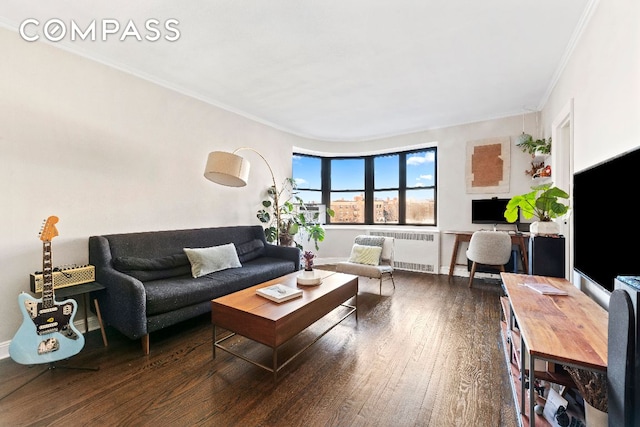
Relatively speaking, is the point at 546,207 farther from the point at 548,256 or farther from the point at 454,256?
the point at 454,256

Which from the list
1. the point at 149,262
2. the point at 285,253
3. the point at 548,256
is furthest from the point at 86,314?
the point at 548,256

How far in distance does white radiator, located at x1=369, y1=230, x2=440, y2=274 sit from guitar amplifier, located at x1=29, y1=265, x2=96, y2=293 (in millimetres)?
4275

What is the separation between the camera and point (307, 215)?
4.93 m

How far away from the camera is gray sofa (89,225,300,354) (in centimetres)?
209

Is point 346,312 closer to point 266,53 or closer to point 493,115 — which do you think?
point 266,53

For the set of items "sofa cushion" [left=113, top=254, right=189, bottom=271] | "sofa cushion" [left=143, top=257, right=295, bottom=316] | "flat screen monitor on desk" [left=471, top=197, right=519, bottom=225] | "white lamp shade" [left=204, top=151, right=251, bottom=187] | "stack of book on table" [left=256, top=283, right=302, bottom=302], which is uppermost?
"white lamp shade" [left=204, top=151, right=251, bottom=187]

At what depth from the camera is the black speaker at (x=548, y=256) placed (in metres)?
2.21

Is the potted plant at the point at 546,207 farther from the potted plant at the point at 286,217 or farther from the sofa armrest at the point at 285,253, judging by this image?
the potted plant at the point at 286,217

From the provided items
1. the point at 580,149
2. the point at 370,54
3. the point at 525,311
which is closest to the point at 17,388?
the point at 525,311

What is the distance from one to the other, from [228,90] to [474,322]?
3.84 meters

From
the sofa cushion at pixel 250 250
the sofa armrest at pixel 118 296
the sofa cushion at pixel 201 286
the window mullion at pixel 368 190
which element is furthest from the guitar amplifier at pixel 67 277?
the window mullion at pixel 368 190

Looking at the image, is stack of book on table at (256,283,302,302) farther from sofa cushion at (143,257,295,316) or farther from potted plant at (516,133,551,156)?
potted plant at (516,133,551,156)

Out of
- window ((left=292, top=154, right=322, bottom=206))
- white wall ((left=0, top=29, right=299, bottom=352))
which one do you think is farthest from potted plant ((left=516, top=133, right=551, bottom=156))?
white wall ((left=0, top=29, right=299, bottom=352))

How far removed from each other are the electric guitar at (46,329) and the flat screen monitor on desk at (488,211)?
196 inches
